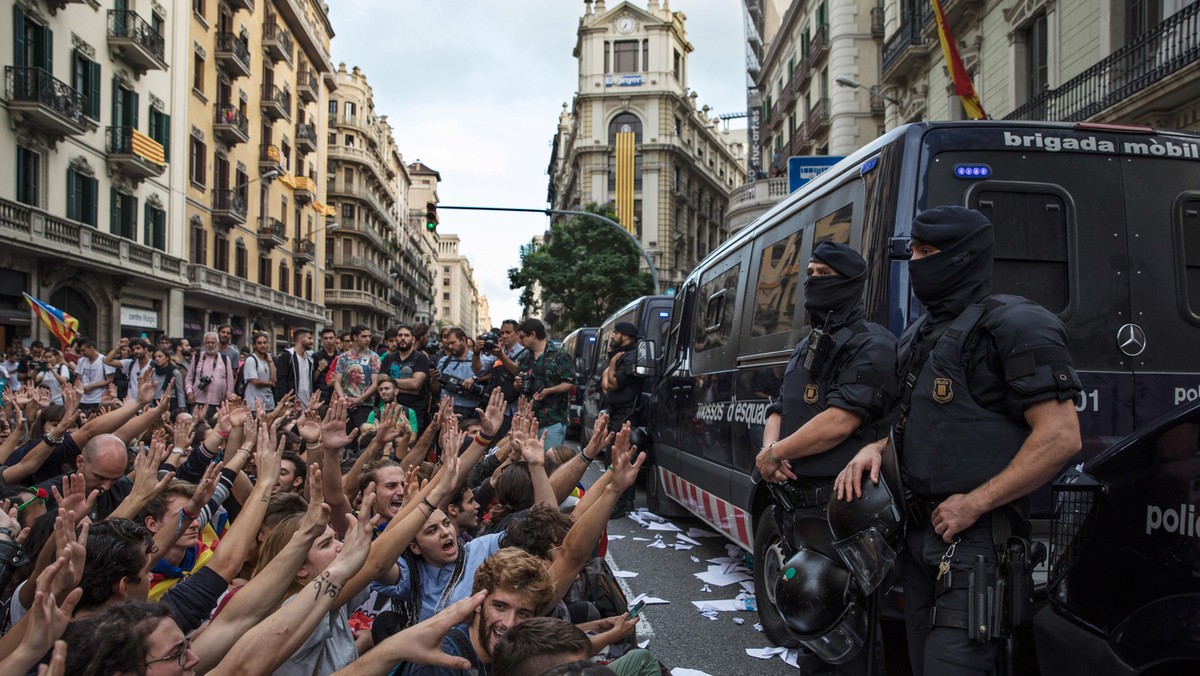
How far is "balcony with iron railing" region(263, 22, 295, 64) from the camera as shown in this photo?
138 feet

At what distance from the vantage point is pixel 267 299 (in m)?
42.2

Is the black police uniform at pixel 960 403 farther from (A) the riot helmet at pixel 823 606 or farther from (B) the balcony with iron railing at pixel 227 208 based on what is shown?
(B) the balcony with iron railing at pixel 227 208

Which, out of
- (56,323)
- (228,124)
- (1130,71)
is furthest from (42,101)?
(1130,71)

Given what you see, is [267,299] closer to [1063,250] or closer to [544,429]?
[544,429]

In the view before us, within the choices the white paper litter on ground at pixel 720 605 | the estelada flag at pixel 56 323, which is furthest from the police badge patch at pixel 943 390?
the estelada flag at pixel 56 323

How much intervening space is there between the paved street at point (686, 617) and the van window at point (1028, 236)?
2.22m

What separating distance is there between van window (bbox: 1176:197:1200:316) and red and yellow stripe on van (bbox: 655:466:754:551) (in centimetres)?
251

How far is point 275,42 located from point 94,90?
17.8 m

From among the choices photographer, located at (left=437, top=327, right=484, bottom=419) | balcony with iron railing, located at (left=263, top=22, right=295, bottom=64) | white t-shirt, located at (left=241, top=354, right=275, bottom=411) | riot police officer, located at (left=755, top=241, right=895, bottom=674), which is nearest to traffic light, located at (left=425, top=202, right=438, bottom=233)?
white t-shirt, located at (left=241, top=354, right=275, bottom=411)

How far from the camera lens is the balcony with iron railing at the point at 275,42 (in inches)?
1656

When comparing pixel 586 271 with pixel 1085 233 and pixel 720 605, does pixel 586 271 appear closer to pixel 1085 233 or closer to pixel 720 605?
pixel 720 605

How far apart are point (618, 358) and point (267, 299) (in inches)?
1437

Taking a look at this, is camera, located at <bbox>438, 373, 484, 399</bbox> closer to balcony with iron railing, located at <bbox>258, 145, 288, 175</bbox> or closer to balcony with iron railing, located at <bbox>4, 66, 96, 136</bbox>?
balcony with iron railing, located at <bbox>4, 66, 96, 136</bbox>

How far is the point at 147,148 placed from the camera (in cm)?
2830
